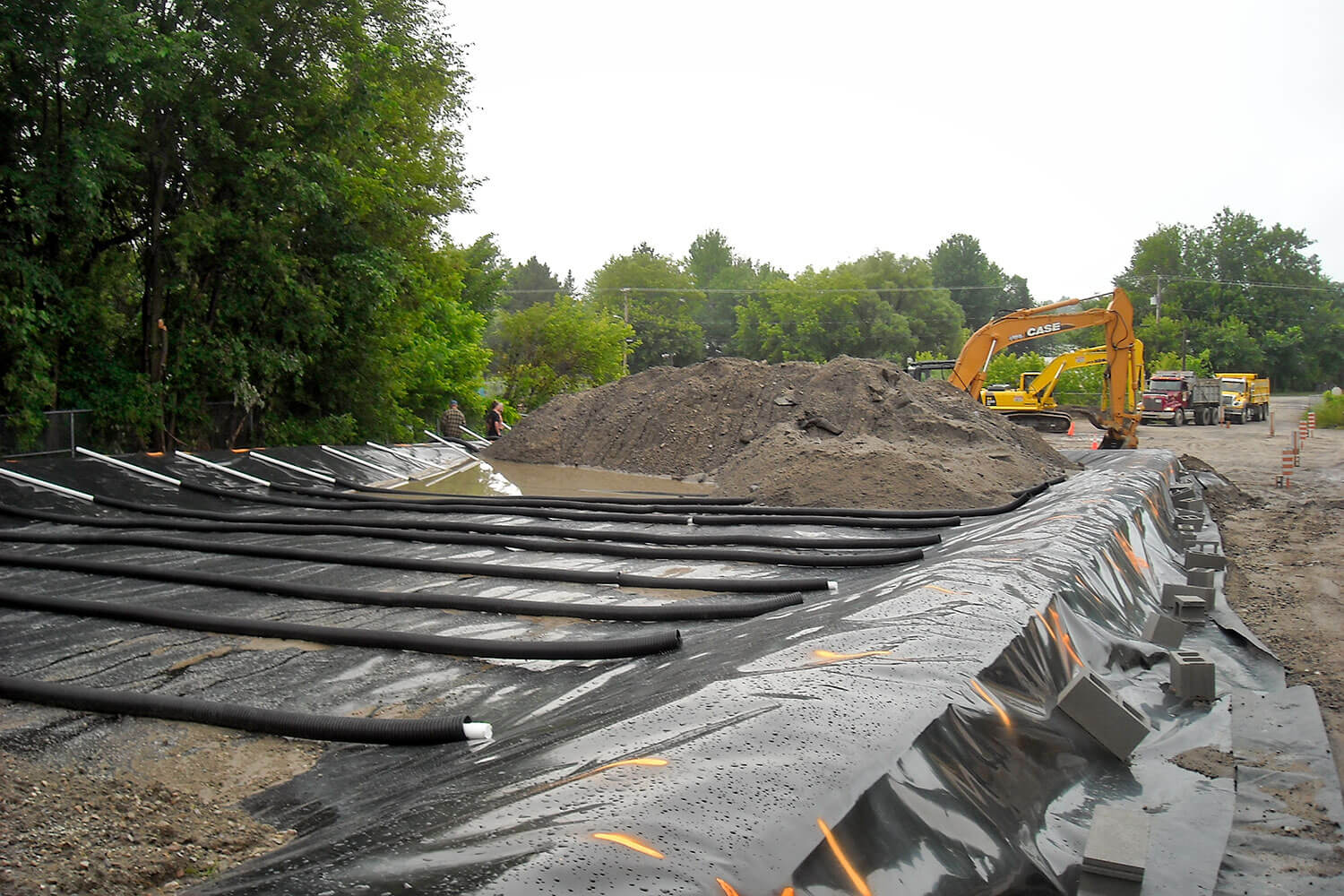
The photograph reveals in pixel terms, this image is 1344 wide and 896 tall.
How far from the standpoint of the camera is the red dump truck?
95.1ft

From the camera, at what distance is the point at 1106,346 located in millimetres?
15359

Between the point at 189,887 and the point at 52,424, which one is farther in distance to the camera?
the point at 52,424

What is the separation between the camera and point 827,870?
1.53 m

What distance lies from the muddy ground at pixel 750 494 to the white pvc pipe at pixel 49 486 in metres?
5.06

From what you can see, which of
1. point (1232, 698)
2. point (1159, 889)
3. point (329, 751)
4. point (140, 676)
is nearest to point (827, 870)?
point (1159, 889)

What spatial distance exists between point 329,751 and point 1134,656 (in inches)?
134

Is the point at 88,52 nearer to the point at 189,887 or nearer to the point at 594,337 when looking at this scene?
the point at 189,887

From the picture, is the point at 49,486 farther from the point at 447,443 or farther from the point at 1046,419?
the point at 1046,419

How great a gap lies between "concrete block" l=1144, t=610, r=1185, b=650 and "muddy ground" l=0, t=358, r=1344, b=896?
0.65m

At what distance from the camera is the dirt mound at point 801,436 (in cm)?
871

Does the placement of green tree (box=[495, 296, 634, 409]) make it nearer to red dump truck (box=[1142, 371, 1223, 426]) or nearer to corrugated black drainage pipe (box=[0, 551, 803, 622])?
red dump truck (box=[1142, 371, 1223, 426])

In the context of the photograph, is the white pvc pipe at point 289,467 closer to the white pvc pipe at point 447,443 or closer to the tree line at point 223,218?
the tree line at point 223,218

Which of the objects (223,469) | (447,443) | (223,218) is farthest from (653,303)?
(223,469)

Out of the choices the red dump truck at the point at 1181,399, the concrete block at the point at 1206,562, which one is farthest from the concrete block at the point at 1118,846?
the red dump truck at the point at 1181,399
